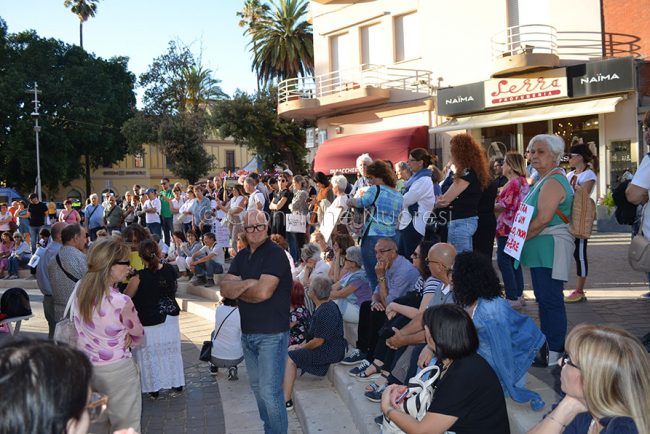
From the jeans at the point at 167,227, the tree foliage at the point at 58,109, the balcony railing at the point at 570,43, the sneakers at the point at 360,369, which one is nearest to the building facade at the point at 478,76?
the balcony railing at the point at 570,43

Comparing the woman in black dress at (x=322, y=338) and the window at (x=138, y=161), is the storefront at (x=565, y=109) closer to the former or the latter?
the woman in black dress at (x=322, y=338)

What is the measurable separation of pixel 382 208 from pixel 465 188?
3.26ft

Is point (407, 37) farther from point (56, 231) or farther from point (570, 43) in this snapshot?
point (56, 231)

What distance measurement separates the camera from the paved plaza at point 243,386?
5.77m

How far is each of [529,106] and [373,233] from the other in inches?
520

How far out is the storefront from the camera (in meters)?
16.2

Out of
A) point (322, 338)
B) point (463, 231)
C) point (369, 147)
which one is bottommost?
point (322, 338)

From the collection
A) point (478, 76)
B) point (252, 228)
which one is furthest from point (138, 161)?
point (252, 228)

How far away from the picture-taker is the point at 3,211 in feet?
59.6

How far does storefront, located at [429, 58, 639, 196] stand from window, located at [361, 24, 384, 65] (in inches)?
145

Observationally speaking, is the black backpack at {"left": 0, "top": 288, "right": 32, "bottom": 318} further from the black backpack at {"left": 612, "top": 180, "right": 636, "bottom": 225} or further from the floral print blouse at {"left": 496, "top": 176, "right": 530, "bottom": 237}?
the black backpack at {"left": 612, "top": 180, "right": 636, "bottom": 225}

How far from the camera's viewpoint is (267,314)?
4.57 m

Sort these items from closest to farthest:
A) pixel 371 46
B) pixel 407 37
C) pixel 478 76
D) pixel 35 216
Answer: pixel 35 216, pixel 478 76, pixel 407 37, pixel 371 46

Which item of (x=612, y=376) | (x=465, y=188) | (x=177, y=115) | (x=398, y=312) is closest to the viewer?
(x=612, y=376)
